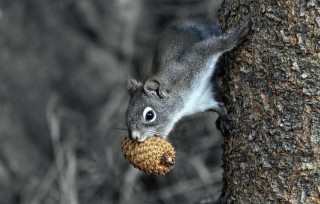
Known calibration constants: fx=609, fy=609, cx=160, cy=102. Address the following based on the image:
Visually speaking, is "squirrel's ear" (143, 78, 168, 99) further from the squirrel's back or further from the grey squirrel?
Result: the squirrel's back

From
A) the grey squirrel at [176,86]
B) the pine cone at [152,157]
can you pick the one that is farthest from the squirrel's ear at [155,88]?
the pine cone at [152,157]

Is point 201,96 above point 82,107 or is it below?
above

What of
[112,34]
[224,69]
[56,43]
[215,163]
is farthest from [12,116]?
[224,69]

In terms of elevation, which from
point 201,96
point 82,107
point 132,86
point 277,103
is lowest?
point 82,107

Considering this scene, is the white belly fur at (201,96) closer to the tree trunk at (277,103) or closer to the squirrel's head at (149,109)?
the squirrel's head at (149,109)

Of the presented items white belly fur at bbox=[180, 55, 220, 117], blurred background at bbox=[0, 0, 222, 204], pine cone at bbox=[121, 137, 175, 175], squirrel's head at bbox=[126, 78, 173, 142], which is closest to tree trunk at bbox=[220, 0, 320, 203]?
pine cone at bbox=[121, 137, 175, 175]

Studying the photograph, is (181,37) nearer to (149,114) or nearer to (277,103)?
(149,114)

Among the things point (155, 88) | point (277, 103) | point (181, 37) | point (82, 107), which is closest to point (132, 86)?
point (155, 88)
